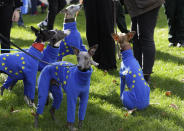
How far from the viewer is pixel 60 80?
3578 mm

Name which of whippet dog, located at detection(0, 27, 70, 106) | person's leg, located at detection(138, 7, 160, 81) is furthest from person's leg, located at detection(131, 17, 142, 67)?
whippet dog, located at detection(0, 27, 70, 106)

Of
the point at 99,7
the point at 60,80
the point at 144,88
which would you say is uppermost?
the point at 99,7

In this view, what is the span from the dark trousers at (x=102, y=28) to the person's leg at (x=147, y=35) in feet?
2.98

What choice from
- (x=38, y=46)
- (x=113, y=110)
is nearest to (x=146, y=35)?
(x=113, y=110)

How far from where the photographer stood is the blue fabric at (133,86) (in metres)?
4.12

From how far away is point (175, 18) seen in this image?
24.5ft

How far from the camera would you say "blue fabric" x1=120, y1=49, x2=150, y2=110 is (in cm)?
412

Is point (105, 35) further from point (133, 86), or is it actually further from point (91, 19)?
point (133, 86)

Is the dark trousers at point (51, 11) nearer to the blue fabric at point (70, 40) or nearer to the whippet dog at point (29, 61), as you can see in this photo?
the blue fabric at point (70, 40)

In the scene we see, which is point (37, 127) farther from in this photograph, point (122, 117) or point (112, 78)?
point (112, 78)

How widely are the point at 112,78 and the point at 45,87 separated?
6.55 ft

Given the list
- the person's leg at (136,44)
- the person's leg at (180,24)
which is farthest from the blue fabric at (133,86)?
the person's leg at (180,24)

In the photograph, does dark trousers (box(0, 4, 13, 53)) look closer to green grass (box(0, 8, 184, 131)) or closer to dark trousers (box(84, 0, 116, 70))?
green grass (box(0, 8, 184, 131))

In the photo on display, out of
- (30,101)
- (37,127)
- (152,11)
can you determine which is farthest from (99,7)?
(37,127)
